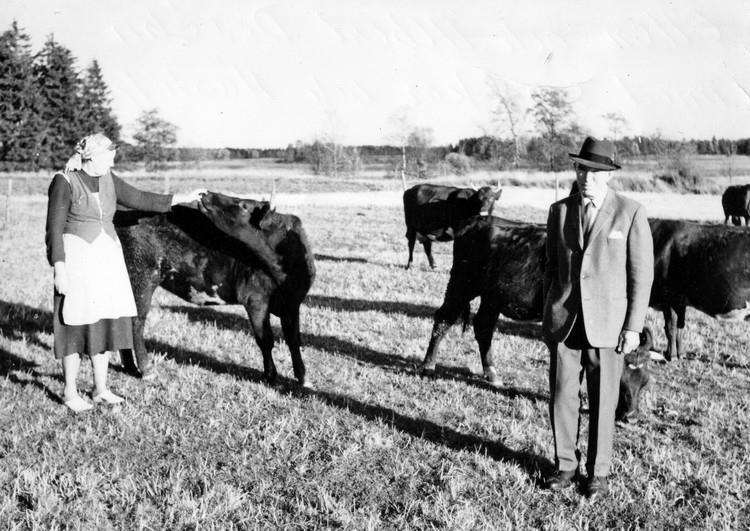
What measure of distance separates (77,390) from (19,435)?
3.32 ft

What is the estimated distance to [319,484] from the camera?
162 inches

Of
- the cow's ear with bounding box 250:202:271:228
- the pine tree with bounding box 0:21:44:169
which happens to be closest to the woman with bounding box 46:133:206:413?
the cow's ear with bounding box 250:202:271:228

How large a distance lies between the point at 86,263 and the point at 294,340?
6.64 ft

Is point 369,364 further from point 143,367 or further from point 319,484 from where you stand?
point 319,484

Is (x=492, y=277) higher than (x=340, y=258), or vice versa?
(x=492, y=277)

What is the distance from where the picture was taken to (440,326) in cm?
659

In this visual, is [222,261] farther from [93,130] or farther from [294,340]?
[93,130]

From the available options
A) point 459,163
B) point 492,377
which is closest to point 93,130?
point 459,163

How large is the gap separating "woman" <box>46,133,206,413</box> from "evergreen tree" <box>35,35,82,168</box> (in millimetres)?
53053

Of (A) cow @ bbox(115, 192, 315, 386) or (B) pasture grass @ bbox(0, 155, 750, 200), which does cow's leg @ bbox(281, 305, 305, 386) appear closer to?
(A) cow @ bbox(115, 192, 315, 386)

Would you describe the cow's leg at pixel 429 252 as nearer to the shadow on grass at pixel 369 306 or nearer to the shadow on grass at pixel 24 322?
the shadow on grass at pixel 369 306

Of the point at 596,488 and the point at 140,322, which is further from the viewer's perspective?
the point at 140,322

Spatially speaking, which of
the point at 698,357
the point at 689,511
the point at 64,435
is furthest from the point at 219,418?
the point at 698,357

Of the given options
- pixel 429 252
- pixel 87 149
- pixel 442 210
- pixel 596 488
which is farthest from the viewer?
pixel 442 210
